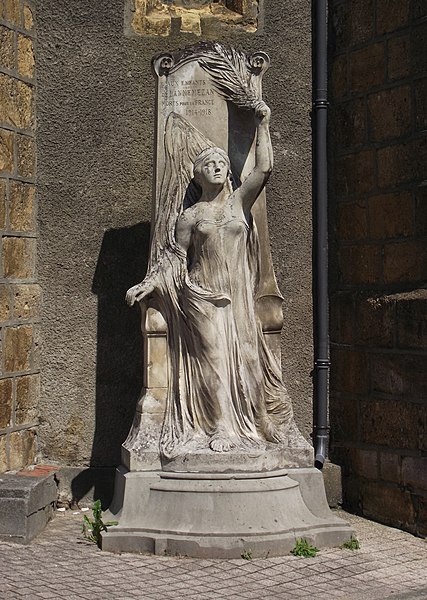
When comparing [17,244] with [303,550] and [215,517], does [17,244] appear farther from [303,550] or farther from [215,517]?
[303,550]

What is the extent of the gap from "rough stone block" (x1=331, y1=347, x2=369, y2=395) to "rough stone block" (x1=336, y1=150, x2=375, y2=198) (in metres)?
1.19

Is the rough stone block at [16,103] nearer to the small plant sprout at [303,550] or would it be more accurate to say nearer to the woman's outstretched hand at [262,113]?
the woman's outstretched hand at [262,113]

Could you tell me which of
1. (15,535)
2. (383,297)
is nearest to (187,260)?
(383,297)

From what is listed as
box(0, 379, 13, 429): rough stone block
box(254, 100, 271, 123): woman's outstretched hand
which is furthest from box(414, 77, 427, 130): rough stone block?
box(0, 379, 13, 429): rough stone block

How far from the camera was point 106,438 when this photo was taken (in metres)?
7.51

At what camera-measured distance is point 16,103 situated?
290 inches

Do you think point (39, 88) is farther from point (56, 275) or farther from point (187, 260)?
point (187, 260)

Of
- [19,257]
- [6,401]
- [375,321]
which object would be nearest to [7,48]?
[19,257]

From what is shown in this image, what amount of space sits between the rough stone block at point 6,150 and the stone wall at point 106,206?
0.37m

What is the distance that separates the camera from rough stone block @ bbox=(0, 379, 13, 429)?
23.4ft

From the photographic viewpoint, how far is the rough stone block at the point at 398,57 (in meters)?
6.86

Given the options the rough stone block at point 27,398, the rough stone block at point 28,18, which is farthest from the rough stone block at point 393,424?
the rough stone block at point 28,18

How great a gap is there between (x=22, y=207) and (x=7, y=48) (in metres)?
1.16

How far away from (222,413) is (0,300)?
1932 mm
